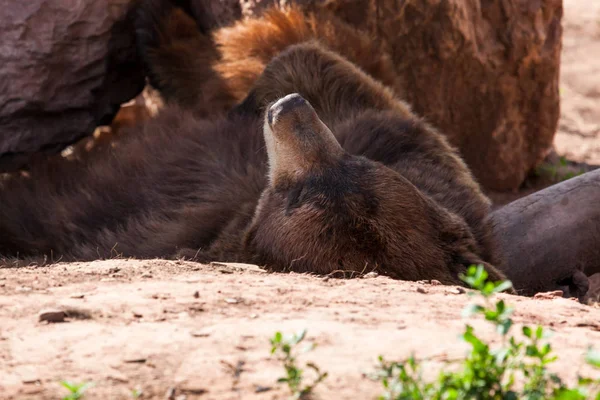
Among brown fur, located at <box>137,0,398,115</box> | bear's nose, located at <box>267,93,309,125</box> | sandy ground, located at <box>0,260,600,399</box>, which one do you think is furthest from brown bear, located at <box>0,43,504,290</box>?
sandy ground, located at <box>0,260,600,399</box>

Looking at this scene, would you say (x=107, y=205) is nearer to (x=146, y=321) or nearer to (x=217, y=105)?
(x=217, y=105)

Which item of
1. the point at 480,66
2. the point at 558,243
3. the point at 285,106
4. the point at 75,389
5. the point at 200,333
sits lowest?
the point at 558,243

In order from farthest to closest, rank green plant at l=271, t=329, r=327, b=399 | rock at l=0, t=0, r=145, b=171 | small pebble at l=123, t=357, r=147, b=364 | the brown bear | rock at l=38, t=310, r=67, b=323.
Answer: rock at l=0, t=0, r=145, b=171 < the brown bear < rock at l=38, t=310, r=67, b=323 < small pebble at l=123, t=357, r=147, b=364 < green plant at l=271, t=329, r=327, b=399

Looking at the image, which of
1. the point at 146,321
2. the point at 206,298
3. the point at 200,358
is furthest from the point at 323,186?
the point at 200,358

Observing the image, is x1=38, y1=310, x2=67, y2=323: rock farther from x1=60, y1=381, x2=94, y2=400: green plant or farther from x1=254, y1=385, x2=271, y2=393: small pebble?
x1=254, y1=385, x2=271, y2=393: small pebble

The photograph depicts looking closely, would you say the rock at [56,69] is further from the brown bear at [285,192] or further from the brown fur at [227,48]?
the brown bear at [285,192]

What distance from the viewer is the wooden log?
4.90 m

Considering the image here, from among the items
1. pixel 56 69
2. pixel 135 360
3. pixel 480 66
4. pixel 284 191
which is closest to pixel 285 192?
pixel 284 191

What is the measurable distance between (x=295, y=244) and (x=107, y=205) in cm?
153

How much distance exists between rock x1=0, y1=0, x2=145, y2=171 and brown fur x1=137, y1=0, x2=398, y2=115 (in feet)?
0.72

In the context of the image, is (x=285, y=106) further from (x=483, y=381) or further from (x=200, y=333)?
(x=483, y=381)

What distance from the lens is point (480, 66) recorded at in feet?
20.9

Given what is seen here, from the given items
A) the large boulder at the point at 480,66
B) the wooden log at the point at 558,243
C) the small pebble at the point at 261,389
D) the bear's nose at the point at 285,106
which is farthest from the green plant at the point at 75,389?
the large boulder at the point at 480,66

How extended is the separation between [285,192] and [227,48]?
1.94 metres
